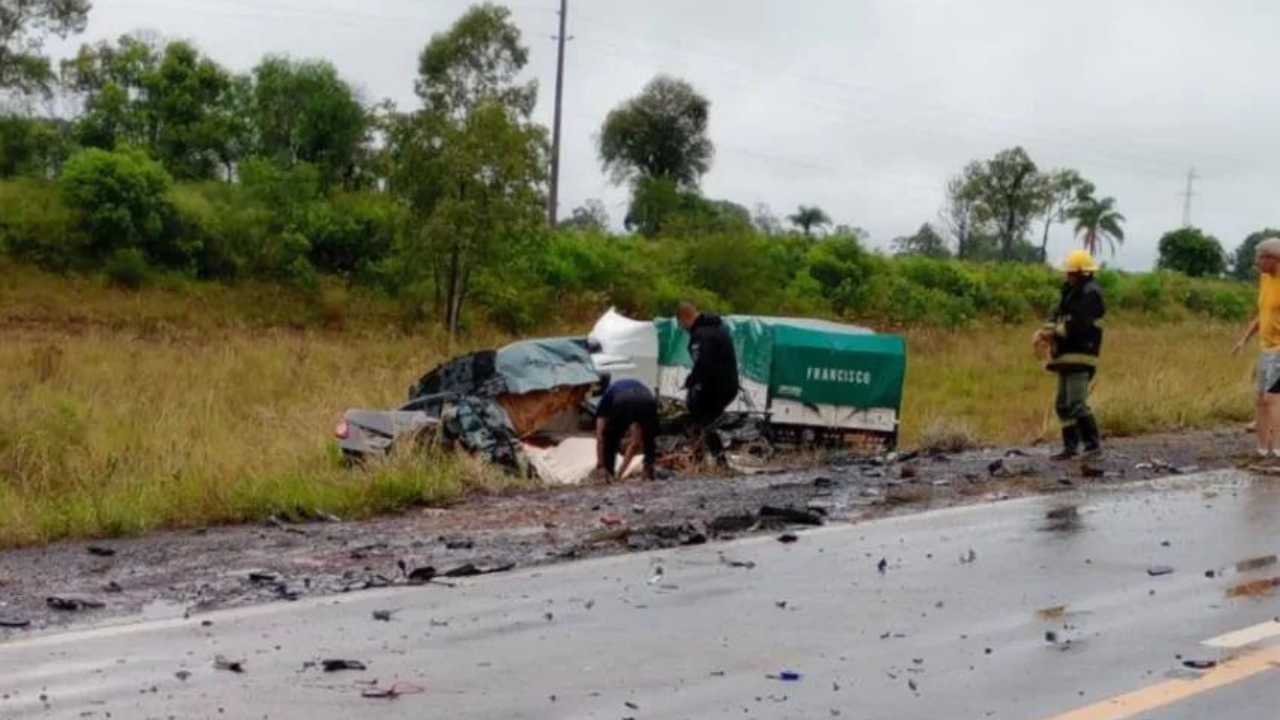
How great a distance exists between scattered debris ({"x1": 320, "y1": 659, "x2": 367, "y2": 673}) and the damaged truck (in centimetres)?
712

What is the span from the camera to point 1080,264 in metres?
12.7

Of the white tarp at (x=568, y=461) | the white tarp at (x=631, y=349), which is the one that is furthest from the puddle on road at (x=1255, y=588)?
the white tarp at (x=631, y=349)

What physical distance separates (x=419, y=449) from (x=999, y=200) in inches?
2436

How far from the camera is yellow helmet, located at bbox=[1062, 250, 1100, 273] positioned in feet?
41.7

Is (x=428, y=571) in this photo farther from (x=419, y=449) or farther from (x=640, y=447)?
(x=640, y=447)

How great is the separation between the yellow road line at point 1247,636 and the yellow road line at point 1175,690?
0.15 metres

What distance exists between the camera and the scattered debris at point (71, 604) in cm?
705

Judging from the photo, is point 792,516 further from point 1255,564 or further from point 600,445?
point 600,445

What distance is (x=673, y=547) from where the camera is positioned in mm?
8727

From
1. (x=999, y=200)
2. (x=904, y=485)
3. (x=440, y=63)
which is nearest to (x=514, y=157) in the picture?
(x=440, y=63)

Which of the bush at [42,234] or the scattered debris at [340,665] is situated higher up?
the bush at [42,234]

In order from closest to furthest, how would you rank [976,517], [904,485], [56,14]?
[976,517]
[904,485]
[56,14]

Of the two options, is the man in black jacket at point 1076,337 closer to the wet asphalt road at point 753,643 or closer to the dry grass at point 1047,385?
the dry grass at point 1047,385

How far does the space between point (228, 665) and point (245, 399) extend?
13180 millimetres
